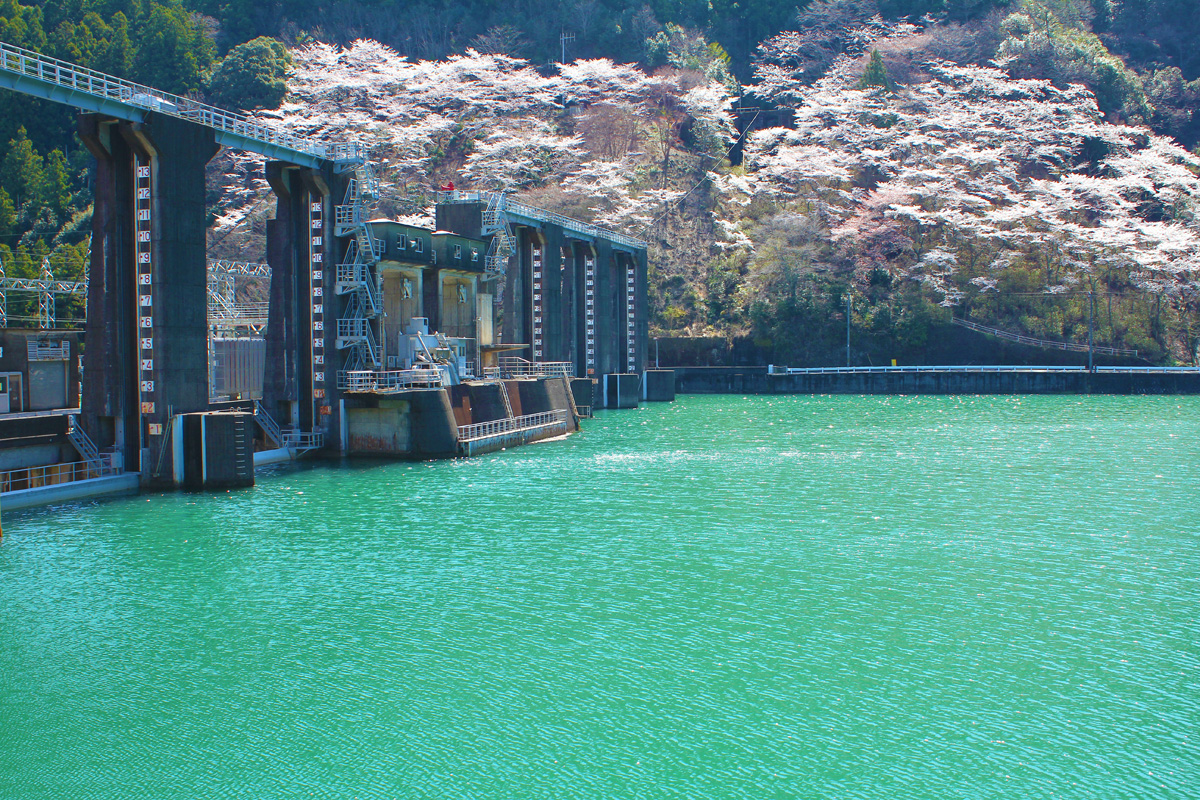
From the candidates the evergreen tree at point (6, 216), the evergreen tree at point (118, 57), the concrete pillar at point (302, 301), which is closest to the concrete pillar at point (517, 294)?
the concrete pillar at point (302, 301)

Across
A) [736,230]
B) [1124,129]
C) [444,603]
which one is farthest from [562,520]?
[1124,129]

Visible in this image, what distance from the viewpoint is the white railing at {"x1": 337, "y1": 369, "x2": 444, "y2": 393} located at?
141ft

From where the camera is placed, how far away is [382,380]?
44.6 metres

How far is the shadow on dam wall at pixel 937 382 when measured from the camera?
79.4 metres

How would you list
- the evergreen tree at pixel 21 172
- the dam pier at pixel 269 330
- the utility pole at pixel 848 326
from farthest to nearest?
1. the utility pole at pixel 848 326
2. the evergreen tree at pixel 21 172
3. the dam pier at pixel 269 330

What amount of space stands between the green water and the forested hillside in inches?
2274

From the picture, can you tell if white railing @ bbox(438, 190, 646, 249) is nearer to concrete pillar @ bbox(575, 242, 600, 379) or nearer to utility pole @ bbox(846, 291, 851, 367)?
concrete pillar @ bbox(575, 242, 600, 379)

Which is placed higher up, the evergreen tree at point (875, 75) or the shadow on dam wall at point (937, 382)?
the evergreen tree at point (875, 75)

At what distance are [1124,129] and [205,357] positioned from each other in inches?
3619

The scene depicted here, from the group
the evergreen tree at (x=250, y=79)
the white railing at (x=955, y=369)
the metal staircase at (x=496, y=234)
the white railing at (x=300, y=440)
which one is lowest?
the white railing at (x=300, y=440)

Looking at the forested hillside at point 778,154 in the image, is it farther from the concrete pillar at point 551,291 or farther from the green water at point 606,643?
the green water at point 606,643

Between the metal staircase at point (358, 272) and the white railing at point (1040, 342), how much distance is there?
62.1 m

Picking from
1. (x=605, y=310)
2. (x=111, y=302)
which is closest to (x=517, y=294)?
(x=605, y=310)

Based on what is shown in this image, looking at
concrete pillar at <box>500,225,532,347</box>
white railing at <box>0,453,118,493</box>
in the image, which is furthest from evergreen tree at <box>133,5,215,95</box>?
white railing at <box>0,453,118,493</box>
